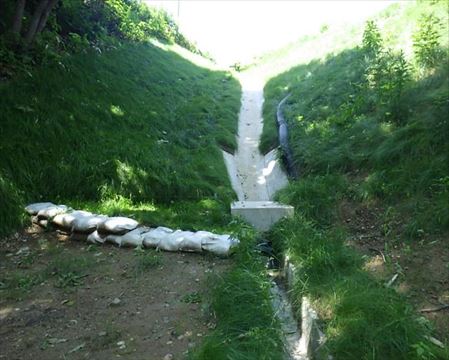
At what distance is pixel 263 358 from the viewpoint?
3582mm

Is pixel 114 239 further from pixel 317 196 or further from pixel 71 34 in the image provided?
pixel 71 34

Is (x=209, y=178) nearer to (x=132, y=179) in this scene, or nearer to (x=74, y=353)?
(x=132, y=179)

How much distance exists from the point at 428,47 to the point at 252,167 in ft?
14.3

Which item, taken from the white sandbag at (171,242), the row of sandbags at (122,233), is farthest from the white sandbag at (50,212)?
the white sandbag at (171,242)

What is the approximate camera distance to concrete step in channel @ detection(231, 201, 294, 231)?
676 cm

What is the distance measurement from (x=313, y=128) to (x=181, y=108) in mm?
4018

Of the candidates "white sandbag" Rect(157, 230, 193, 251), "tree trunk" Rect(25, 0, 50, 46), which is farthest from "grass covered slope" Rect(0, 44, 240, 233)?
"white sandbag" Rect(157, 230, 193, 251)

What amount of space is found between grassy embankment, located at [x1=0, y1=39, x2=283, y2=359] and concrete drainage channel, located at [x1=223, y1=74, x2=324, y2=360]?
1.00 ft

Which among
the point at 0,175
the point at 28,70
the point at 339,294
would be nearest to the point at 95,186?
the point at 0,175

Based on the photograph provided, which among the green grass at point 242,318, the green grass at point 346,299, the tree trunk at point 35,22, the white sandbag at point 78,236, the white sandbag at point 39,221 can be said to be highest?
the tree trunk at point 35,22

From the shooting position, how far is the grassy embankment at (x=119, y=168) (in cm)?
450

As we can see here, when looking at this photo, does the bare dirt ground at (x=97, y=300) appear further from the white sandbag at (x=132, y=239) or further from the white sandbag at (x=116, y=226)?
the white sandbag at (x=116, y=226)

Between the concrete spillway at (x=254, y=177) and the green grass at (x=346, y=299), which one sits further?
the concrete spillway at (x=254, y=177)

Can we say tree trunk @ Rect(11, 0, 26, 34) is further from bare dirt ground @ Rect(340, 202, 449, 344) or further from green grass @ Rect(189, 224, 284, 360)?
bare dirt ground @ Rect(340, 202, 449, 344)
